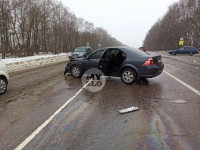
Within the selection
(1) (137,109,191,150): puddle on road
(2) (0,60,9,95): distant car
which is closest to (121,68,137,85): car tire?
(1) (137,109,191,150): puddle on road

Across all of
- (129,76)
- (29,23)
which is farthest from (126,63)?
(29,23)

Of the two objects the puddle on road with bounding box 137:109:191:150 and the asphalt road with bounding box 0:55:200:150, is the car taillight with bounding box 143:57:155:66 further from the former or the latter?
the puddle on road with bounding box 137:109:191:150

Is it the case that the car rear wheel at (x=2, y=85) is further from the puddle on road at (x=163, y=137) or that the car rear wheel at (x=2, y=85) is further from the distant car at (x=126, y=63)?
the puddle on road at (x=163, y=137)

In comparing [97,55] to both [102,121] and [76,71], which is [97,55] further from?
[102,121]

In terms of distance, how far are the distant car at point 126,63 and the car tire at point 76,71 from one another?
0.52 meters

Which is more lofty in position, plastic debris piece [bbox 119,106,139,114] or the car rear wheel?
the car rear wheel

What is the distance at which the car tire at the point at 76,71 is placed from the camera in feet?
28.5

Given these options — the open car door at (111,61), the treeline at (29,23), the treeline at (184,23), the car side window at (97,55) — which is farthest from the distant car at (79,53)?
the treeline at (184,23)

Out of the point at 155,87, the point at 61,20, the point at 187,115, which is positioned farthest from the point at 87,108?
the point at 61,20

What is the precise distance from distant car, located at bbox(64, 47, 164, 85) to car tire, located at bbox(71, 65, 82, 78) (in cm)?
52

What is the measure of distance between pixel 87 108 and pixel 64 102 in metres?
0.91

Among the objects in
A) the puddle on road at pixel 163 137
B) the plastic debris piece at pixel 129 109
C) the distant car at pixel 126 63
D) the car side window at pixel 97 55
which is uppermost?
the car side window at pixel 97 55

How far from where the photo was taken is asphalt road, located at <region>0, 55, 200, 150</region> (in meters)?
2.78

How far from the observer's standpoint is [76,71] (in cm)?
881
